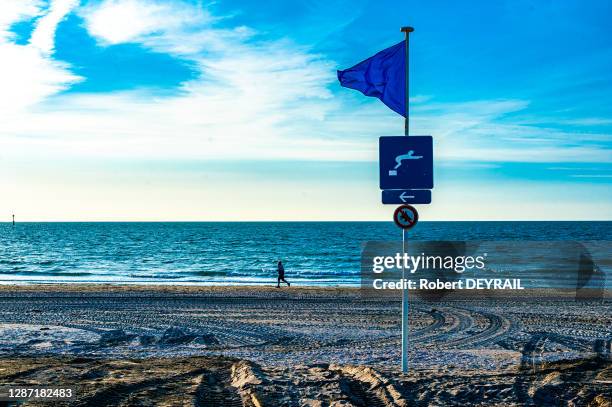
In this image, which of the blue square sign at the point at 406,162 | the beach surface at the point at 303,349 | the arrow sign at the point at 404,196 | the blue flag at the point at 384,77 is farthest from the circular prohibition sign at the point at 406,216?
the beach surface at the point at 303,349

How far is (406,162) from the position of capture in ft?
27.5

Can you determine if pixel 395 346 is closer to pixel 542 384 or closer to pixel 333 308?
pixel 542 384

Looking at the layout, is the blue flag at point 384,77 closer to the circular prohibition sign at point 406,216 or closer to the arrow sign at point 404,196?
the arrow sign at point 404,196

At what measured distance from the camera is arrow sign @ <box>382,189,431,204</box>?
8352 millimetres

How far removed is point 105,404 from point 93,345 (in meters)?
6.09

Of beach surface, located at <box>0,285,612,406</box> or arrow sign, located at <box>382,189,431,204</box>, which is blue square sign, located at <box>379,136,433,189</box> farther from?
beach surface, located at <box>0,285,612,406</box>

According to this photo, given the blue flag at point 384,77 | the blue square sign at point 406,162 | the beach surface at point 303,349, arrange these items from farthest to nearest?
the blue flag at point 384,77 < the blue square sign at point 406,162 < the beach surface at point 303,349

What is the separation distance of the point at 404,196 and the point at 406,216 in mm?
320

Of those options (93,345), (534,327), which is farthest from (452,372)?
(93,345)

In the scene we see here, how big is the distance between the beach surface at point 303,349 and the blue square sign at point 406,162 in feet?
9.72

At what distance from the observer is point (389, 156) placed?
841 centimetres

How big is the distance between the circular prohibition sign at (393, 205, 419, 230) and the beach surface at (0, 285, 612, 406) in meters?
2.33

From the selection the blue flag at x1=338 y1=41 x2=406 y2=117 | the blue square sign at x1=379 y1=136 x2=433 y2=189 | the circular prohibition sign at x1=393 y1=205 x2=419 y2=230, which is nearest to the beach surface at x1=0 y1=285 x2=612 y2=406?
the circular prohibition sign at x1=393 y1=205 x2=419 y2=230

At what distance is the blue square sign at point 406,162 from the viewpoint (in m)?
8.33
